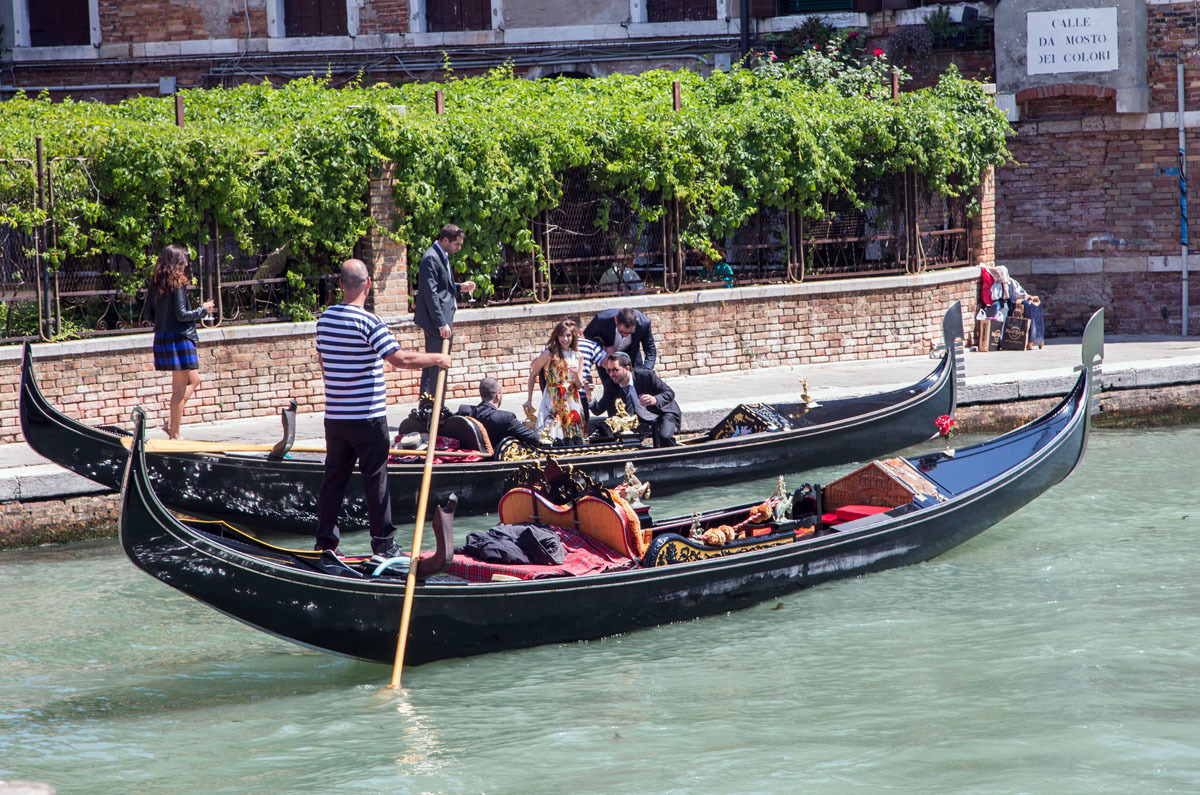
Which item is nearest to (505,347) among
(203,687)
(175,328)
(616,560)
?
(175,328)

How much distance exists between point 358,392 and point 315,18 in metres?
9.60

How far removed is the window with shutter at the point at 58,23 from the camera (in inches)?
545

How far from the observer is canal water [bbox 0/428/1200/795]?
414 cm

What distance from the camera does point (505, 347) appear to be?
9812 millimetres

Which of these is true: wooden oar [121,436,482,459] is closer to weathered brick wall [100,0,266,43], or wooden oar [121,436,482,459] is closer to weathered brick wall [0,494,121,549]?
weathered brick wall [0,494,121,549]

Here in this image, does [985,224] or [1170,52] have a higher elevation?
[1170,52]

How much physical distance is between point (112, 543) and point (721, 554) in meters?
3.43

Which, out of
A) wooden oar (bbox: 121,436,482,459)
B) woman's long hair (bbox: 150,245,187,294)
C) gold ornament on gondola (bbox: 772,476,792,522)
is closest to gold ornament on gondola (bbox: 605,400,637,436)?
wooden oar (bbox: 121,436,482,459)

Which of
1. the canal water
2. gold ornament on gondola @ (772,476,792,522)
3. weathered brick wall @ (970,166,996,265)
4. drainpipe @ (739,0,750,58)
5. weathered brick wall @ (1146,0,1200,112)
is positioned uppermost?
drainpipe @ (739,0,750,58)

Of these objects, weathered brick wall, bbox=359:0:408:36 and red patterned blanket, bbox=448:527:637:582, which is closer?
red patterned blanket, bbox=448:527:637:582

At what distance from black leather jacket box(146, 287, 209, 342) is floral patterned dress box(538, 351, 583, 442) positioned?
1940 mm

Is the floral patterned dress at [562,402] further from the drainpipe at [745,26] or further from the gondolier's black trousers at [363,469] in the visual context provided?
the drainpipe at [745,26]

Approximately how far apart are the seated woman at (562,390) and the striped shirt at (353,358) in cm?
196

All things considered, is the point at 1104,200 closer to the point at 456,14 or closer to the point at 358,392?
the point at 456,14
